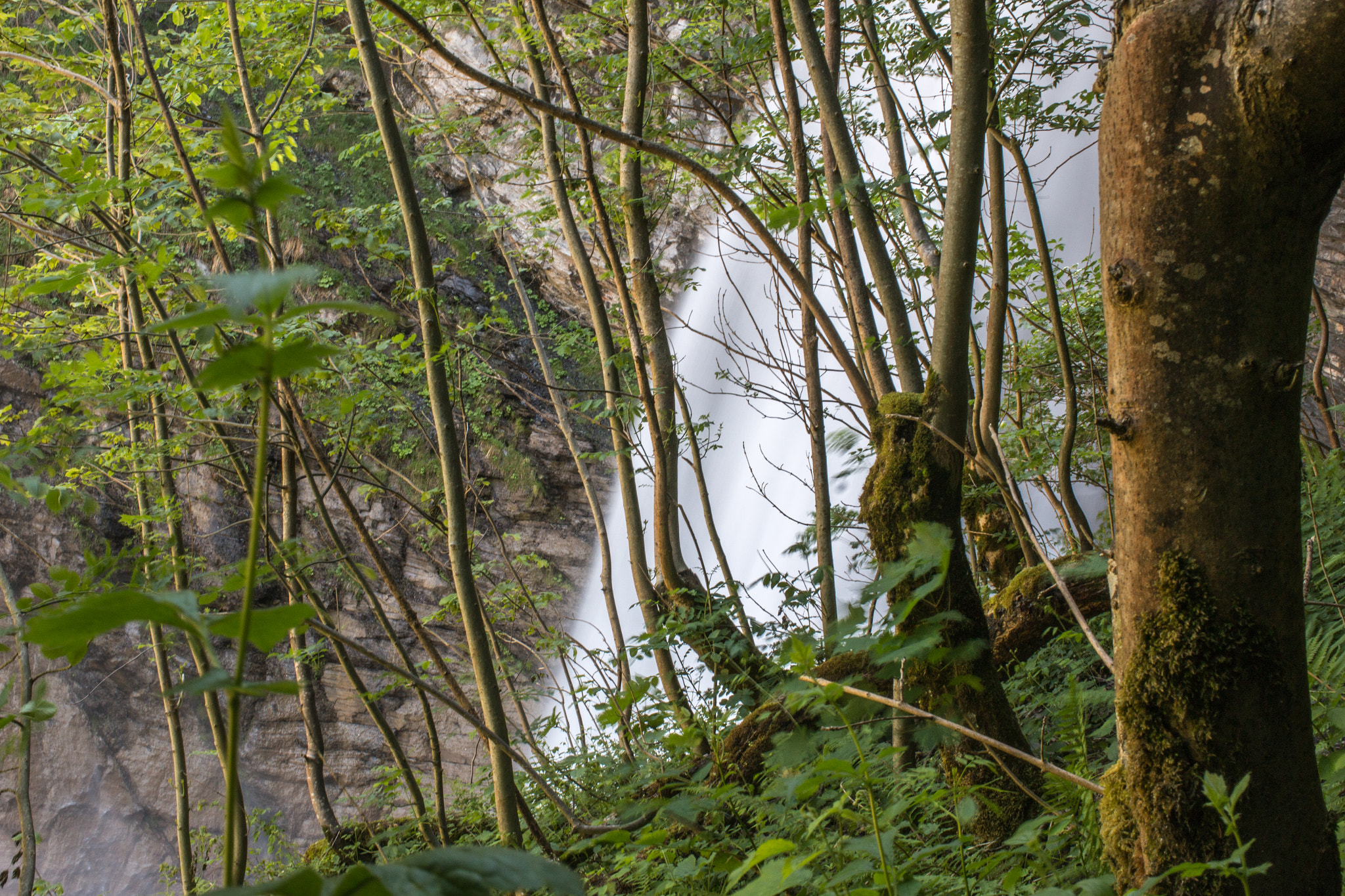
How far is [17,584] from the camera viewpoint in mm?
8391

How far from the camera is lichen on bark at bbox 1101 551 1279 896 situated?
2.96 ft

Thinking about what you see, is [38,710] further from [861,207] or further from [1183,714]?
[861,207]

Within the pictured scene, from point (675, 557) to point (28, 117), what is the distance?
4116 mm

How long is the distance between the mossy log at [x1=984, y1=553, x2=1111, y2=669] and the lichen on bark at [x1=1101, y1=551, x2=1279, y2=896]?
5.74 ft

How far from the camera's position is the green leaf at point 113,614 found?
16.7 inches

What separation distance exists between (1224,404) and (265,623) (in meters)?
1.01

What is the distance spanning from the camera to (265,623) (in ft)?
1.52

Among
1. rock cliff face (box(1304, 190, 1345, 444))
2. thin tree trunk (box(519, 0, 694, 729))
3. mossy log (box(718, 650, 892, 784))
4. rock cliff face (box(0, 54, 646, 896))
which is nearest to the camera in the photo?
mossy log (box(718, 650, 892, 784))

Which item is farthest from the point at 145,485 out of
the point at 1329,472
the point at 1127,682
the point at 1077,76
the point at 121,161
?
→ the point at 1077,76

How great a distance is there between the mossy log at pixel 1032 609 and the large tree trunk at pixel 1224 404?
70.5 inches

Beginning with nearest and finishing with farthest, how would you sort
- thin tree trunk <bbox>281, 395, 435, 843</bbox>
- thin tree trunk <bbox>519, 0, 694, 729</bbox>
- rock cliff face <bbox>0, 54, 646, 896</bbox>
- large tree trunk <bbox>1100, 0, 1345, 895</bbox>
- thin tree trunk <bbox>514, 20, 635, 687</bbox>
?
large tree trunk <bbox>1100, 0, 1345, 895</bbox>, thin tree trunk <bbox>281, 395, 435, 843</bbox>, thin tree trunk <bbox>519, 0, 694, 729</bbox>, thin tree trunk <bbox>514, 20, 635, 687</bbox>, rock cliff face <bbox>0, 54, 646, 896</bbox>

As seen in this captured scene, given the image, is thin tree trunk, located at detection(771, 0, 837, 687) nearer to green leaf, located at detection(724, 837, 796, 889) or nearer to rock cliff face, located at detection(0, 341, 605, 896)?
green leaf, located at detection(724, 837, 796, 889)

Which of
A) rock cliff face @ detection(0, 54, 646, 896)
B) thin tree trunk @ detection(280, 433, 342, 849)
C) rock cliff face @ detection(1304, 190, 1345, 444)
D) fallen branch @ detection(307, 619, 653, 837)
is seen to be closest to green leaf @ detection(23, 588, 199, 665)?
fallen branch @ detection(307, 619, 653, 837)

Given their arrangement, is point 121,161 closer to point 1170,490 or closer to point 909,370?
point 909,370
